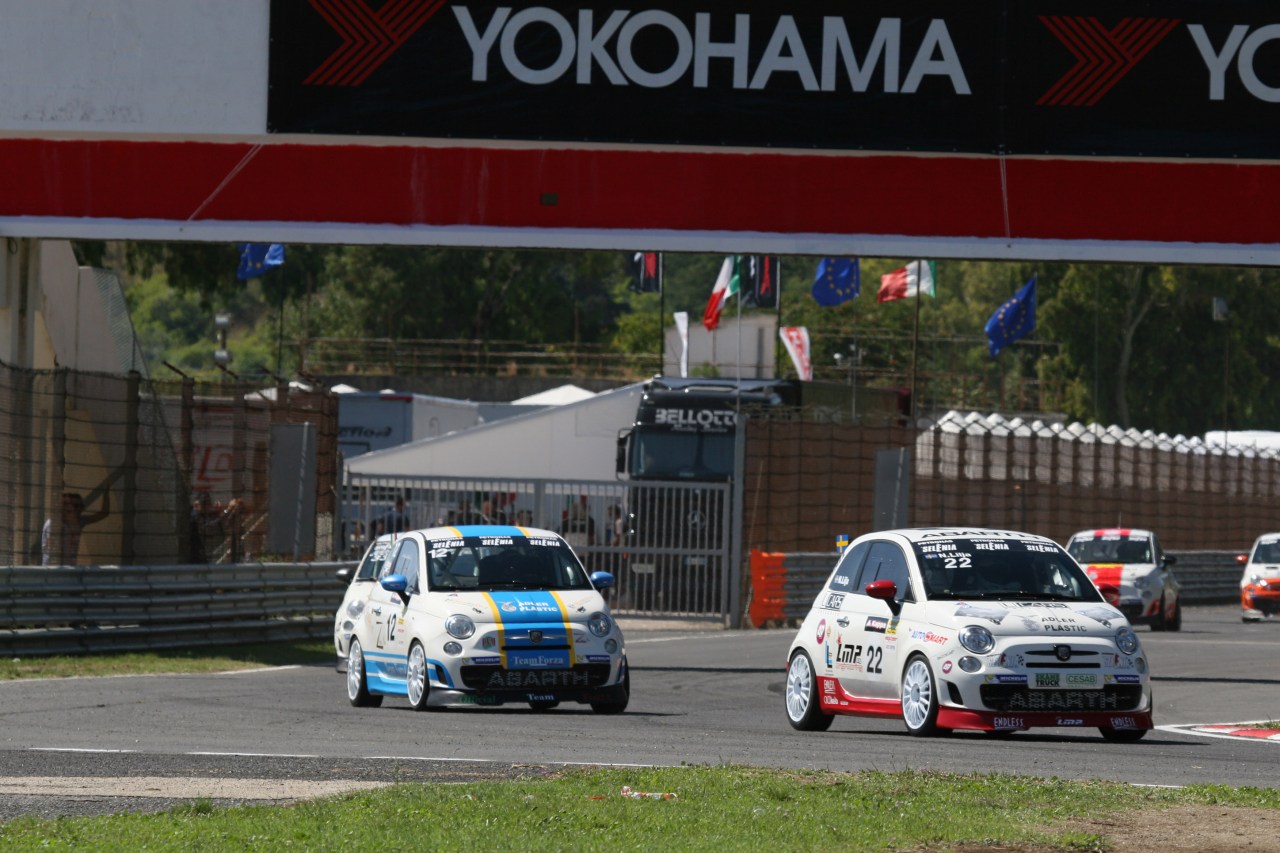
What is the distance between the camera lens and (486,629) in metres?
16.5

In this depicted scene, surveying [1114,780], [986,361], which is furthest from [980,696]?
[986,361]

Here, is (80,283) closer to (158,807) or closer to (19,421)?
(19,421)

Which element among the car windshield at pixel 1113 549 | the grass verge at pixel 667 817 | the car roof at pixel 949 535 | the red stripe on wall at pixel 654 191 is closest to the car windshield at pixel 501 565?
the car roof at pixel 949 535

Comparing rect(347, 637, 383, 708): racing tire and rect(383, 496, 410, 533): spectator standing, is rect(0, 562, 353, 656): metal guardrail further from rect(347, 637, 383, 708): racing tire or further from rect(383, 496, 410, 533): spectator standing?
rect(347, 637, 383, 708): racing tire

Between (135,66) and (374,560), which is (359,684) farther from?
(135,66)

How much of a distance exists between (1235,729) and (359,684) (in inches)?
275

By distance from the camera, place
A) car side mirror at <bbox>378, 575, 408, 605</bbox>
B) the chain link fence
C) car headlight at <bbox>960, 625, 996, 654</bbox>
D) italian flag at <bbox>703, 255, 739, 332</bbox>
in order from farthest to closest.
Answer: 1. italian flag at <bbox>703, 255, 739, 332</bbox>
2. the chain link fence
3. car side mirror at <bbox>378, 575, 408, 605</bbox>
4. car headlight at <bbox>960, 625, 996, 654</bbox>

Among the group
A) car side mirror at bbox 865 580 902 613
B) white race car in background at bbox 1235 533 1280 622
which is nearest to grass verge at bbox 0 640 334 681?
car side mirror at bbox 865 580 902 613

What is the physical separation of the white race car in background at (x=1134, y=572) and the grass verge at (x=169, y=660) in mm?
12145

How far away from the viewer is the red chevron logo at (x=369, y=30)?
2338cm

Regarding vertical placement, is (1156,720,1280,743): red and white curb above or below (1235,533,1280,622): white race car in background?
below

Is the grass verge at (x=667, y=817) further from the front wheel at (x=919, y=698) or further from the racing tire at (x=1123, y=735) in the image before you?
the racing tire at (x=1123, y=735)

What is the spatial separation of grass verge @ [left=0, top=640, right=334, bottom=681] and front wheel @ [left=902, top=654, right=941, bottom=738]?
889 centimetres

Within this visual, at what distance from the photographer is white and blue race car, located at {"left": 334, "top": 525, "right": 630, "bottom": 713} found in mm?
16484
